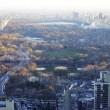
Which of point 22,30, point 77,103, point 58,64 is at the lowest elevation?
point 77,103

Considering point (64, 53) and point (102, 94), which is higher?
point (64, 53)

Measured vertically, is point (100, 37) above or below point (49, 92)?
above

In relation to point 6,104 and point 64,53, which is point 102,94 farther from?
point 6,104

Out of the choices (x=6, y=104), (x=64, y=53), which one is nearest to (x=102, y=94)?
(x=64, y=53)

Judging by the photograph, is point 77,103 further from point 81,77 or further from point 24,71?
point 24,71

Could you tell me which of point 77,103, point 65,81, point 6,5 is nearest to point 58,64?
point 65,81

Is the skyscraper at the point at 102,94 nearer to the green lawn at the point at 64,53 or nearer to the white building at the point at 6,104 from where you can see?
the green lawn at the point at 64,53

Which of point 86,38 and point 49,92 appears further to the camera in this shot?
point 86,38

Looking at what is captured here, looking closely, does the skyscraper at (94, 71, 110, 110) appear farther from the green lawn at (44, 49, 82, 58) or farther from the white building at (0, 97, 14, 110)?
the white building at (0, 97, 14, 110)

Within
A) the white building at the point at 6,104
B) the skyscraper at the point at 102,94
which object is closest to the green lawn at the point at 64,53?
the skyscraper at the point at 102,94

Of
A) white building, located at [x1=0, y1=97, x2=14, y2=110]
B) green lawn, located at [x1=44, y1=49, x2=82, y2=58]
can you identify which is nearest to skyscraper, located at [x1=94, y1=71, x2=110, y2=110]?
green lawn, located at [x1=44, y1=49, x2=82, y2=58]
